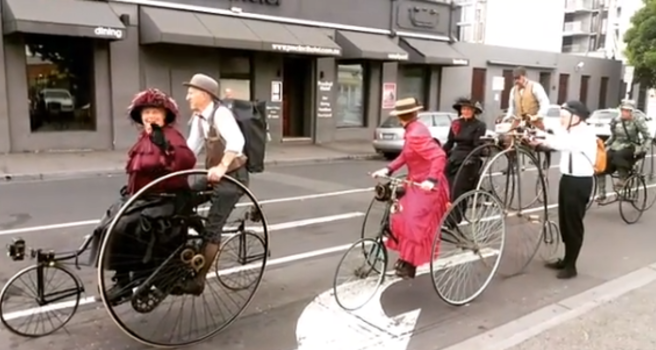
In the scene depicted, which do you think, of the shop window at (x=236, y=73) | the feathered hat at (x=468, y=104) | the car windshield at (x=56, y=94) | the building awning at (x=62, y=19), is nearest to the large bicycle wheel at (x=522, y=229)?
the feathered hat at (x=468, y=104)

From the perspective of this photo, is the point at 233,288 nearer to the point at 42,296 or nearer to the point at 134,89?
the point at 42,296

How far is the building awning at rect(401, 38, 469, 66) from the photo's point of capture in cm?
2073

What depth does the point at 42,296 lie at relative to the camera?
3910mm

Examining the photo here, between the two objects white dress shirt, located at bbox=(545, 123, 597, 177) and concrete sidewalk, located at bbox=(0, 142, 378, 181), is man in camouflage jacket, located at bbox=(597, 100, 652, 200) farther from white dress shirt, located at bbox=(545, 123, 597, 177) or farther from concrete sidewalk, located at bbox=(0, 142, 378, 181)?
concrete sidewalk, located at bbox=(0, 142, 378, 181)

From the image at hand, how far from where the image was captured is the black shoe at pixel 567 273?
5.84 metres

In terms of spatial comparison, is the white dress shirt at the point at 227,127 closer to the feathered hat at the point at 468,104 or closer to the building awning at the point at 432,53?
the feathered hat at the point at 468,104

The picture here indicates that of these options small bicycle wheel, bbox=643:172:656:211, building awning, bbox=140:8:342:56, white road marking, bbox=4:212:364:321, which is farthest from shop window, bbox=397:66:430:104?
white road marking, bbox=4:212:364:321

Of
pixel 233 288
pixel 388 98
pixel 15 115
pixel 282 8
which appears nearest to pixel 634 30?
pixel 388 98

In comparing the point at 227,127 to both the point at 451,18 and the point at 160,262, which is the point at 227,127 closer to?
the point at 160,262

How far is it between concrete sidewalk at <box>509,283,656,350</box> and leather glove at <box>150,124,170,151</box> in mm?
2740

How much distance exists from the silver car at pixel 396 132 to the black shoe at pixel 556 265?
31.6ft

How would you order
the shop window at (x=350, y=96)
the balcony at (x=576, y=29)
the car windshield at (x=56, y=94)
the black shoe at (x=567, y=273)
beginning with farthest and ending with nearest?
1. the balcony at (x=576, y=29)
2. the shop window at (x=350, y=96)
3. the car windshield at (x=56, y=94)
4. the black shoe at (x=567, y=273)

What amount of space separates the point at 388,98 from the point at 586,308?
17.0 m

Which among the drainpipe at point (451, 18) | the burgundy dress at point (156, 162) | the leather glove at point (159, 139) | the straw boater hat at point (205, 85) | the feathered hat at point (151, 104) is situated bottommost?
the burgundy dress at point (156, 162)
